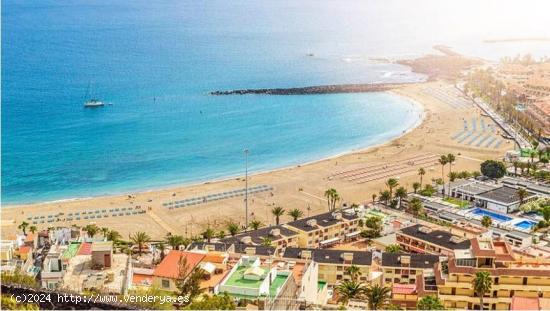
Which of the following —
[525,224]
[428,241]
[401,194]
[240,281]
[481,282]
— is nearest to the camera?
[240,281]

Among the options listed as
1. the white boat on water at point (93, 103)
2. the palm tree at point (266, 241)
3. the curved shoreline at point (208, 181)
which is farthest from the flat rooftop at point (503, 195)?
the white boat on water at point (93, 103)

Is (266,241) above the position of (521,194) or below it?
below

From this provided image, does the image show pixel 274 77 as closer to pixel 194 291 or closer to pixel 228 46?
pixel 228 46

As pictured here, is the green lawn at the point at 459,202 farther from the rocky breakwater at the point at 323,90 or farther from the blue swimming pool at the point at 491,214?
the rocky breakwater at the point at 323,90

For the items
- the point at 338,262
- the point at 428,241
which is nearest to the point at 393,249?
the point at 428,241

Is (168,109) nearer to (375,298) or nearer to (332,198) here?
(332,198)
